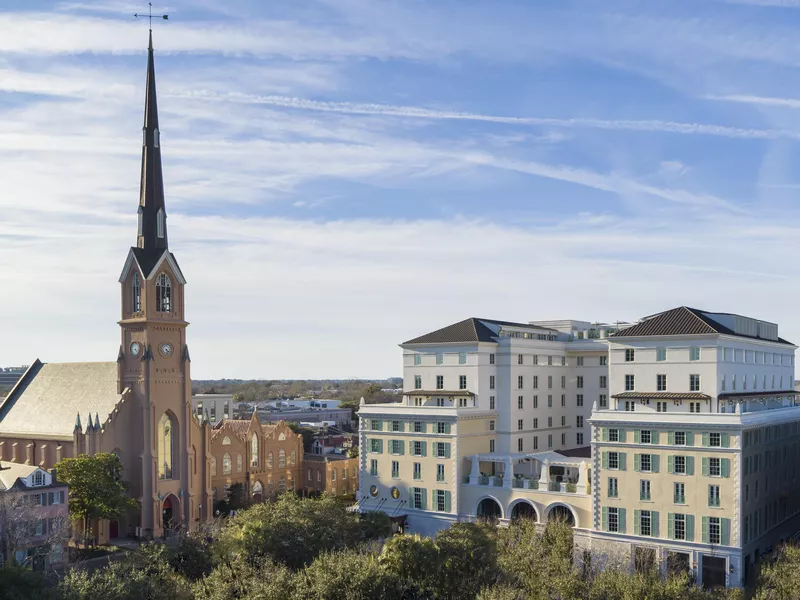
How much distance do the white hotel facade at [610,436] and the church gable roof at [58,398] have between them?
26.5 metres

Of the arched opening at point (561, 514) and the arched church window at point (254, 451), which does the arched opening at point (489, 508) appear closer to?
the arched opening at point (561, 514)

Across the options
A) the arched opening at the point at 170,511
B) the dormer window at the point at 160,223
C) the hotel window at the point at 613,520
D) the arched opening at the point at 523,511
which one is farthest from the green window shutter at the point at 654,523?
the dormer window at the point at 160,223

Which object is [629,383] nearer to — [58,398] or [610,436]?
[610,436]

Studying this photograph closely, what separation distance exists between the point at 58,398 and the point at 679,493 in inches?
2475

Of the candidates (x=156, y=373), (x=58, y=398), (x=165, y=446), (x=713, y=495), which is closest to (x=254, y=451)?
(x=165, y=446)

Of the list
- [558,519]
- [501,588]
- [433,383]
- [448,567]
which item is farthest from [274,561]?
[433,383]

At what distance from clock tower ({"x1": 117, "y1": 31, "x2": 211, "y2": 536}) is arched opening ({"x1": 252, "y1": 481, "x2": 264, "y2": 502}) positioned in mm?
11689

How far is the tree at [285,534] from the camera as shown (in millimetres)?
53406

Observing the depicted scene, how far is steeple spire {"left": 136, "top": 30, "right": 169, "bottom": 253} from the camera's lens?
295 ft

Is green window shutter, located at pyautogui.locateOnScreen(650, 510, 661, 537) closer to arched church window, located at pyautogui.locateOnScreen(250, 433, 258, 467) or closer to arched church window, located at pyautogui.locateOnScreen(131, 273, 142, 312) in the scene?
arched church window, located at pyautogui.locateOnScreen(250, 433, 258, 467)

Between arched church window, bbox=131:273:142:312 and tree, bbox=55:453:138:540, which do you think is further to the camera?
arched church window, bbox=131:273:142:312

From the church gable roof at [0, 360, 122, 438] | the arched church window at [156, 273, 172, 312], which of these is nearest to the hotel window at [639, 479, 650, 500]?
the arched church window at [156, 273, 172, 312]

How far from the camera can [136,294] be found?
291ft

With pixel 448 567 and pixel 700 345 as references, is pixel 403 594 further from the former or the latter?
pixel 700 345
